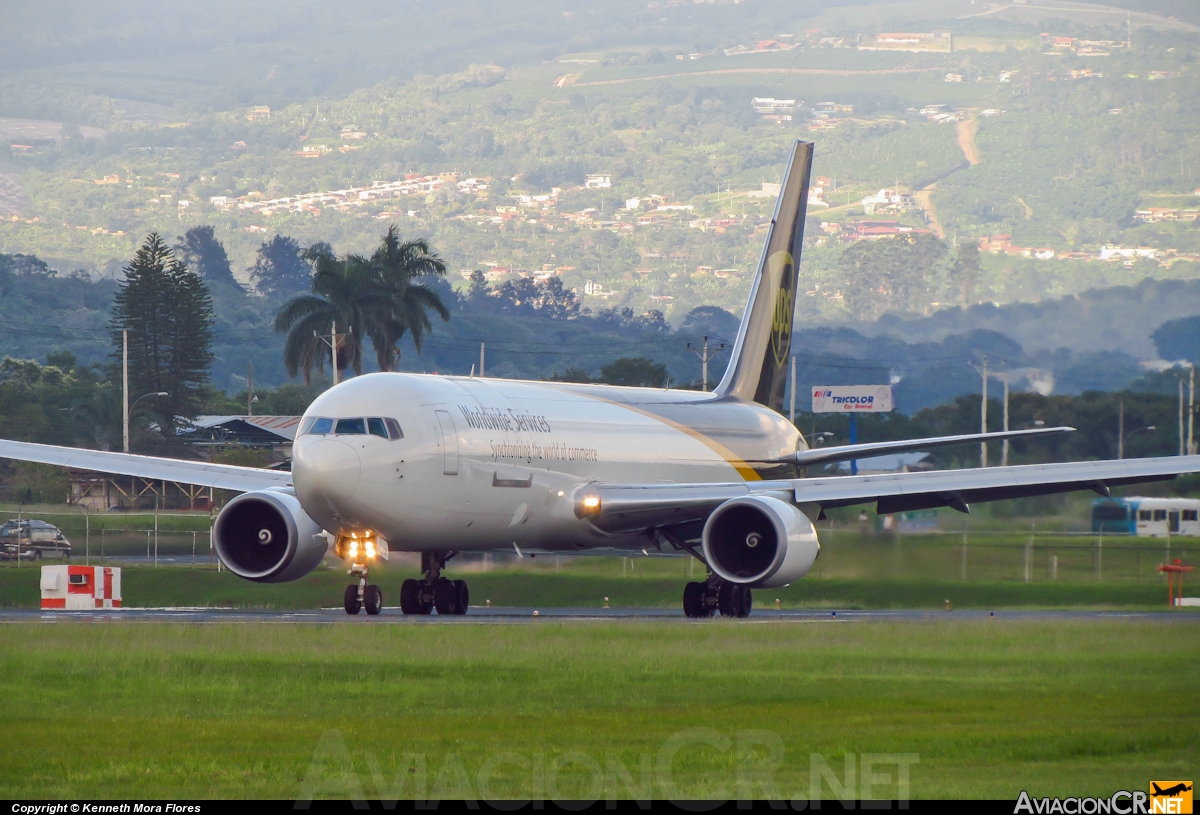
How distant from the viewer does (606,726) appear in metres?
14.4

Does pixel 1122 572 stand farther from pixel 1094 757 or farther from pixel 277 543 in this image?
pixel 1094 757

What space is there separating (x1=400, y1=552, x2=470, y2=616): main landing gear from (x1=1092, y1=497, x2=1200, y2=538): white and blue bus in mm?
22100

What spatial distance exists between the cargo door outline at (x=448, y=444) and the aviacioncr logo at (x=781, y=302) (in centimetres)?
1327

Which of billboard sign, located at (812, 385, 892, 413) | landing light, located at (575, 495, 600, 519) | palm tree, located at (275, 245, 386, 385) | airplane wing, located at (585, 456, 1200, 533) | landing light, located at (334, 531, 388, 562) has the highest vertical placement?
palm tree, located at (275, 245, 386, 385)

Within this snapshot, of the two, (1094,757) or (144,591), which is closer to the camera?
(1094,757)

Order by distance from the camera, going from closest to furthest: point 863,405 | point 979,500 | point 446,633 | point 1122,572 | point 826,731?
1. point 826,731
2. point 446,633
3. point 979,500
4. point 1122,572
5. point 863,405

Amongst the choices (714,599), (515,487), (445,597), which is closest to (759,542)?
(714,599)

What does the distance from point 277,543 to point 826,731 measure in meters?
16.2

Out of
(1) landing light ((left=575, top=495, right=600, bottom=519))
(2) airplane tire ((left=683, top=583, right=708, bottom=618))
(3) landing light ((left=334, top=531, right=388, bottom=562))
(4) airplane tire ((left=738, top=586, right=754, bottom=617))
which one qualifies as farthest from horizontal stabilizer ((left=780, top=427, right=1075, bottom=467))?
(3) landing light ((left=334, top=531, right=388, bottom=562))

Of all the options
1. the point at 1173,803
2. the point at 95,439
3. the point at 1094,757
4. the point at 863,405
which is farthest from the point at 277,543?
the point at 863,405

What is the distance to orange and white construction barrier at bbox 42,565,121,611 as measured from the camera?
34.2m

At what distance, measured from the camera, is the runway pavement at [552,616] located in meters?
26.0

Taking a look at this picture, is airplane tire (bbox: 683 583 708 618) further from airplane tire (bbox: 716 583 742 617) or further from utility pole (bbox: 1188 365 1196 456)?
utility pole (bbox: 1188 365 1196 456)

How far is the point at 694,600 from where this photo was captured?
30.4 metres
